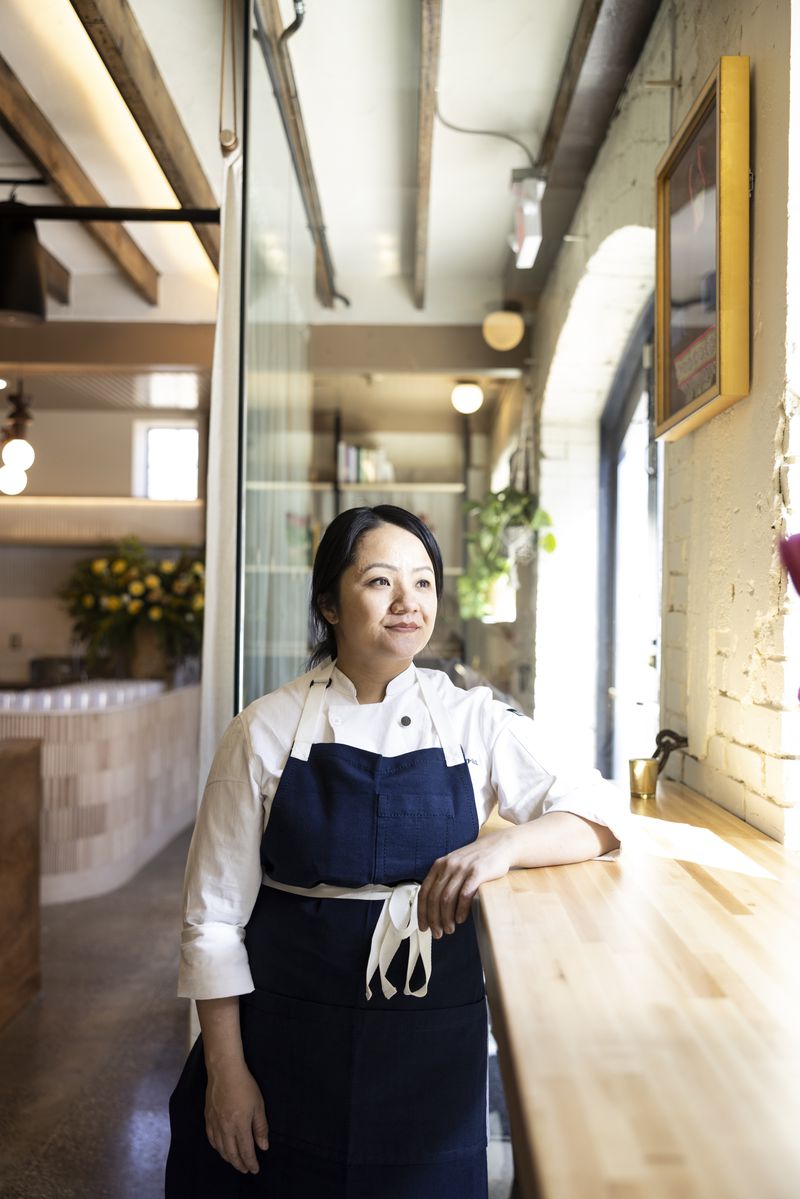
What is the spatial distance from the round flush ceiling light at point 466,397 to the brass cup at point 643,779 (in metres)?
A: 2.16

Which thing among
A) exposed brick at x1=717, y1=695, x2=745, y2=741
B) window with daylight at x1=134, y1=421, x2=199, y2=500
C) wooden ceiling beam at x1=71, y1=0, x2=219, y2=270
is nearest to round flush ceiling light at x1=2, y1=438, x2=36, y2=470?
wooden ceiling beam at x1=71, y1=0, x2=219, y2=270

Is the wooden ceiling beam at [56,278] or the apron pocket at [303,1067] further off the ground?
the wooden ceiling beam at [56,278]

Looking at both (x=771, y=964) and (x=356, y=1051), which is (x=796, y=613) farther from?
(x=356, y=1051)

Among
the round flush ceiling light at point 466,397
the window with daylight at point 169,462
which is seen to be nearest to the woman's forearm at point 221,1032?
the round flush ceiling light at point 466,397

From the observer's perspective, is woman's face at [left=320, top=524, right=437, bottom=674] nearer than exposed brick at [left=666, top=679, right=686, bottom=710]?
Yes

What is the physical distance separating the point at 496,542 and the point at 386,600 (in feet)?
7.33

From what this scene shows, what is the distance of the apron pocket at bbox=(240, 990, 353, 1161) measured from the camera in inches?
55.0

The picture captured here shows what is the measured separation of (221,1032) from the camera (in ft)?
4.64

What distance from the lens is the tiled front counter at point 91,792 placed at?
4.16m

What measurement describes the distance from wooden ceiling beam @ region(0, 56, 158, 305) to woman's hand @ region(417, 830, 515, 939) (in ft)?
10.3

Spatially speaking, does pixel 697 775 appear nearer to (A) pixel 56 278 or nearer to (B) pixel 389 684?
(B) pixel 389 684

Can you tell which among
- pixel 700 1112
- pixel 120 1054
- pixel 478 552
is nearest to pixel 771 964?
pixel 700 1112

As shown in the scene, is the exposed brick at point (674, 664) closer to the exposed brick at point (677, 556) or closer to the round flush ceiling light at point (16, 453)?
the exposed brick at point (677, 556)

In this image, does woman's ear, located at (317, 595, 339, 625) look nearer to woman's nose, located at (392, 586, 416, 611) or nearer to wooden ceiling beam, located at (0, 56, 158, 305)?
woman's nose, located at (392, 586, 416, 611)
